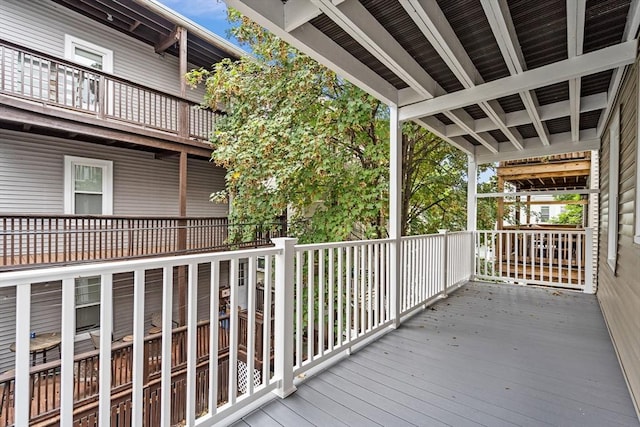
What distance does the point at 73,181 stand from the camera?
21.7 ft

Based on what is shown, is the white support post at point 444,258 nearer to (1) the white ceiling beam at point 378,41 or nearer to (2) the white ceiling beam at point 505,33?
(1) the white ceiling beam at point 378,41

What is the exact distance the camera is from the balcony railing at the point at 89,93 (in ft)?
17.5

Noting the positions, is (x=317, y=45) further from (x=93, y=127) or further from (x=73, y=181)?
(x=73, y=181)

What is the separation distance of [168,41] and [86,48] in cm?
168

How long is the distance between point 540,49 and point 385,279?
8.35 ft

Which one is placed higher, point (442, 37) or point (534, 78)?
point (442, 37)

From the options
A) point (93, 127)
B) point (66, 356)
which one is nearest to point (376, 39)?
point (66, 356)

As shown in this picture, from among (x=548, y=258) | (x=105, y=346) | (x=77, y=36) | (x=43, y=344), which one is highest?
(x=77, y=36)

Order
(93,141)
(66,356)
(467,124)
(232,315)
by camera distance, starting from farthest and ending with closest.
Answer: (93,141), (467,124), (232,315), (66,356)

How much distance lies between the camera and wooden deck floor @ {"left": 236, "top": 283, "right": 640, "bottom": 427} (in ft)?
6.33

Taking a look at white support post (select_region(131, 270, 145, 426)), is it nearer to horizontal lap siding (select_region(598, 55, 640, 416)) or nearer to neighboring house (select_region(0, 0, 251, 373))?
horizontal lap siding (select_region(598, 55, 640, 416))

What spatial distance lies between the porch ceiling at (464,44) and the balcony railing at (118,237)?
384 cm

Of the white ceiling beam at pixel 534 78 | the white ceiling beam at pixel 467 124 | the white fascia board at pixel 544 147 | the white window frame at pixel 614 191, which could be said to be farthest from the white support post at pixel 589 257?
the white ceiling beam at pixel 534 78

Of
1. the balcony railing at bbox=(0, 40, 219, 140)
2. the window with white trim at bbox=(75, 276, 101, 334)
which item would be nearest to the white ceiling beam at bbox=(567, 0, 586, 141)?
the balcony railing at bbox=(0, 40, 219, 140)
